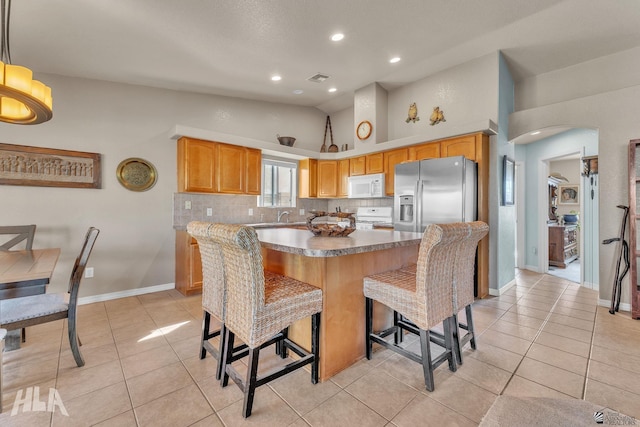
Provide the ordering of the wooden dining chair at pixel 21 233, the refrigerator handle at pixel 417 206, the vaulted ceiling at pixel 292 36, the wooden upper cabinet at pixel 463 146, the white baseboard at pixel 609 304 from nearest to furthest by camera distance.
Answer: the vaulted ceiling at pixel 292 36 → the wooden dining chair at pixel 21 233 → the white baseboard at pixel 609 304 → the wooden upper cabinet at pixel 463 146 → the refrigerator handle at pixel 417 206

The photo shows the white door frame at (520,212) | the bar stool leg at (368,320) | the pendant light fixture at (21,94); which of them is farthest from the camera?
the white door frame at (520,212)

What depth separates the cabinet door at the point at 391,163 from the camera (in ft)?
14.0

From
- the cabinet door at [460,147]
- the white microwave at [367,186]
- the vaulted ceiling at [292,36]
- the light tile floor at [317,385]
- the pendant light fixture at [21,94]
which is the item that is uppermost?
the vaulted ceiling at [292,36]

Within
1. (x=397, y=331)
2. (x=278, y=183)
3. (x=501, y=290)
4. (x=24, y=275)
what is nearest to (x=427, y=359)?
(x=397, y=331)

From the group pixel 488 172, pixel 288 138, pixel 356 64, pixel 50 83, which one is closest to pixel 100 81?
pixel 50 83

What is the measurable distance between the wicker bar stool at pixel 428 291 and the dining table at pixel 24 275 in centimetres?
197

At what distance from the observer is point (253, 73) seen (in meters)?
3.71

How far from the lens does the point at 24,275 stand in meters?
1.59

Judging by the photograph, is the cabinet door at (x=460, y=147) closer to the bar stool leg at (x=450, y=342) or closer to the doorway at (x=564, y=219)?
the doorway at (x=564, y=219)

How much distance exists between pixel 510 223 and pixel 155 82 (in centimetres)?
517

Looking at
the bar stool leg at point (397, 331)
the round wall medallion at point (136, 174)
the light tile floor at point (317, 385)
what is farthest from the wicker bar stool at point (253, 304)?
the round wall medallion at point (136, 174)

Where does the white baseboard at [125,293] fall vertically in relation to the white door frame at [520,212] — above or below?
below

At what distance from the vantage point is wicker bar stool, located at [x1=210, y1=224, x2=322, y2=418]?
4.65ft

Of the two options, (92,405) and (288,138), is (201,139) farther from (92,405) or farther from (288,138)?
(92,405)
